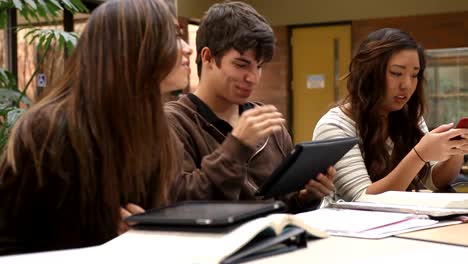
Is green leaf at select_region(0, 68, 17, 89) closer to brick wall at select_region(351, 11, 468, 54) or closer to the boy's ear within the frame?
the boy's ear

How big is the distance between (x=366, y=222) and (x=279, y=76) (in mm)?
6512

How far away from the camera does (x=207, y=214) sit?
1.09 m

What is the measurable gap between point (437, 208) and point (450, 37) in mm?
5819

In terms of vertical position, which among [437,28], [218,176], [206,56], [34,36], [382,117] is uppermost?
[437,28]

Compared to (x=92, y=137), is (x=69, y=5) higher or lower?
higher

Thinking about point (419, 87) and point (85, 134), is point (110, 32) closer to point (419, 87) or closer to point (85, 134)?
point (85, 134)

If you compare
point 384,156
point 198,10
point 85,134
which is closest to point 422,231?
point 85,134

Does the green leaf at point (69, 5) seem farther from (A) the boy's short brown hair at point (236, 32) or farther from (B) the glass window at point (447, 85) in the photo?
(B) the glass window at point (447, 85)

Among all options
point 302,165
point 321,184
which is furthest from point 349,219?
point 321,184

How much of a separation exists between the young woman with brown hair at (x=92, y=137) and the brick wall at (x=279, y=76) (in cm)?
653

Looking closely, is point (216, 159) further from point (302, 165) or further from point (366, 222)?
point (366, 222)

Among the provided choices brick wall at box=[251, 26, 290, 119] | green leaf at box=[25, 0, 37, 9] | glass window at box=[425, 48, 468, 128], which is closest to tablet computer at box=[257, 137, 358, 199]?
green leaf at box=[25, 0, 37, 9]

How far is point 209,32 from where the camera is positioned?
81.9 inches

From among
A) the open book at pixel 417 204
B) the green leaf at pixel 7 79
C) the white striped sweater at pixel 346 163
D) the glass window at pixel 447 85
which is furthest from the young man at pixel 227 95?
the glass window at pixel 447 85
